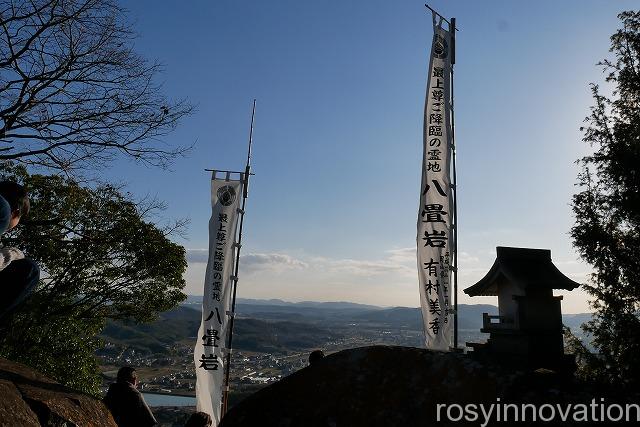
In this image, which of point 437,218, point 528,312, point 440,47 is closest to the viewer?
point 437,218

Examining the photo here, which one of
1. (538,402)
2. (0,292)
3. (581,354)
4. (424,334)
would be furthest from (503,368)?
(581,354)

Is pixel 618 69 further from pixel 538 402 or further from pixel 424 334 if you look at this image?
pixel 538 402

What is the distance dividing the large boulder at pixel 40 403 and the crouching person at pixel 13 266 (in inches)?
44.6

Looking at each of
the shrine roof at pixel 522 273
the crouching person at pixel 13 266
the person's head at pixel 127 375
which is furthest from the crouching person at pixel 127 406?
the shrine roof at pixel 522 273

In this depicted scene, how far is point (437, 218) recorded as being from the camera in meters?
9.84

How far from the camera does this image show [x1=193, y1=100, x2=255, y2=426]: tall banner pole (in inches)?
458

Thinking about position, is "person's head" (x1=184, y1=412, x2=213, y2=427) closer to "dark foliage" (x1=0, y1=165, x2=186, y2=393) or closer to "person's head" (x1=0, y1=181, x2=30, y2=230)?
"person's head" (x1=0, y1=181, x2=30, y2=230)

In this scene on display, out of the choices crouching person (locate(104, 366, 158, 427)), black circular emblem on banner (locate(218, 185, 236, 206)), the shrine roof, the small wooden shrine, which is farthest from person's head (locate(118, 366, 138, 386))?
the shrine roof

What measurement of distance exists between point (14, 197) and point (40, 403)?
7.02 ft

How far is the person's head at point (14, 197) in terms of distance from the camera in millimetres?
3145

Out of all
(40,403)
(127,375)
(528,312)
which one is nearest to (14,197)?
(40,403)

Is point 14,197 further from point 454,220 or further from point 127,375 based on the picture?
point 454,220

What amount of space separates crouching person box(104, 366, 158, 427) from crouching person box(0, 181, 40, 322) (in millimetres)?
3034

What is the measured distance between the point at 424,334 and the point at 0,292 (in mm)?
8212
